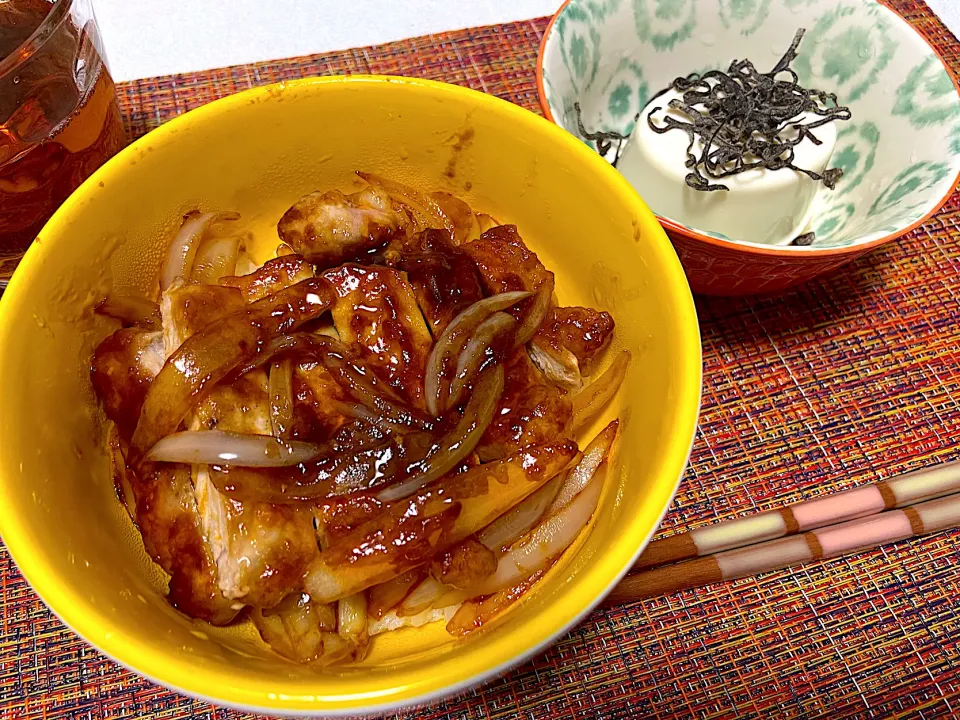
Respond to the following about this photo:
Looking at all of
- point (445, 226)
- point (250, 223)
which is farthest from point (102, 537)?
point (445, 226)

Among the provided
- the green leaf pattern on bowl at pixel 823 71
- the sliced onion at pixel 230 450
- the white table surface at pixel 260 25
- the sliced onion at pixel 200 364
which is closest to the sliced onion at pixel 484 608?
the sliced onion at pixel 230 450

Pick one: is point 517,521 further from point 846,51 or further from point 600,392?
point 846,51

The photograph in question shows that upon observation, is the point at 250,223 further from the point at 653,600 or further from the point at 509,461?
the point at 653,600

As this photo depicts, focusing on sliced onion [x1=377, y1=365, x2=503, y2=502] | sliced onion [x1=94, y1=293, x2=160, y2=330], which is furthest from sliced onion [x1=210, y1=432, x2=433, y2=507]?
sliced onion [x1=94, y1=293, x2=160, y2=330]

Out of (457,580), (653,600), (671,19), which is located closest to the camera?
(457,580)

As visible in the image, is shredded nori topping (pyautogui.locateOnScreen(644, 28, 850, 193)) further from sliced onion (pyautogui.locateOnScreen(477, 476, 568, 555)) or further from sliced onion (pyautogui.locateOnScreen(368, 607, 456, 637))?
sliced onion (pyautogui.locateOnScreen(368, 607, 456, 637))

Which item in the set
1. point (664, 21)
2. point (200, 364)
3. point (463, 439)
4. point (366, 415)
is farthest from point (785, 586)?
point (664, 21)

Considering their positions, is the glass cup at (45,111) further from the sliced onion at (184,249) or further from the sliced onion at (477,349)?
the sliced onion at (477,349)
